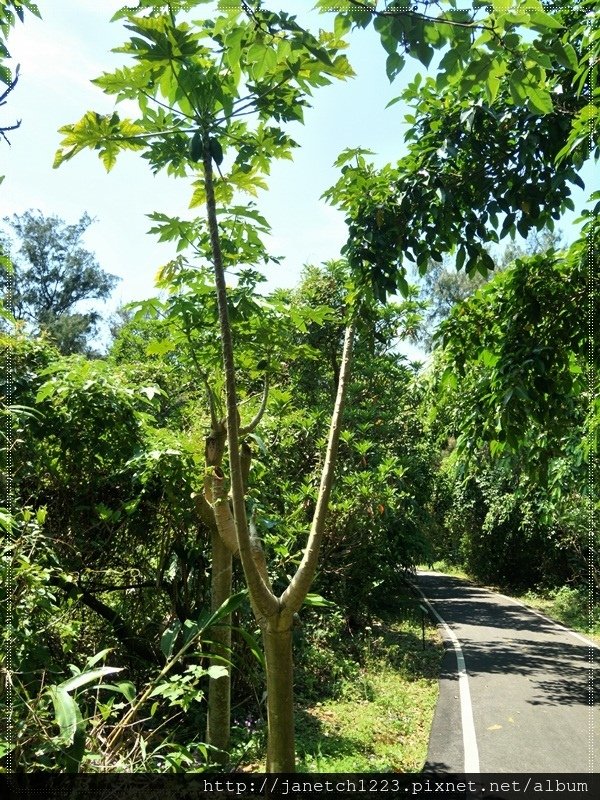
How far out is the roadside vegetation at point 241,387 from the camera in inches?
84.7

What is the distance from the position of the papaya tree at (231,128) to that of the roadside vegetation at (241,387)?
1 centimetres

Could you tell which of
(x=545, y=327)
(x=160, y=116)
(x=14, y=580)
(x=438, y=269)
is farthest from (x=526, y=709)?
(x=438, y=269)

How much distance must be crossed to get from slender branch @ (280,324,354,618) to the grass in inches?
114

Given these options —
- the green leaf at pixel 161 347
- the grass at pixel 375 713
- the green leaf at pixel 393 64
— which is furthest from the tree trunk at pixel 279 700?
the grass at pixel 375 713

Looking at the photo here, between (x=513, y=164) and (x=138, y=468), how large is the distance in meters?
3.65

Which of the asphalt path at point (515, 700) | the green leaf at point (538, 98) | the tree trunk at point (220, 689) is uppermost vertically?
the green leaf at point (538, 98)

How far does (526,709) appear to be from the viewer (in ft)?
22.9

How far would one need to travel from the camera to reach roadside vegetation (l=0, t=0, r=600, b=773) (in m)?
2.15

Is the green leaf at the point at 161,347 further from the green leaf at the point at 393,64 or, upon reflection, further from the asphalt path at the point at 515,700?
the asphalt path at the point at 515,700

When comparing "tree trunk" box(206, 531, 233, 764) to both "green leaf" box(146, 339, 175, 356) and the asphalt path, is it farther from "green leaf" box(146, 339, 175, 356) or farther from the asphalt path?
the asphalt path

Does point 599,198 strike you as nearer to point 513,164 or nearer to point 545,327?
point 513,164

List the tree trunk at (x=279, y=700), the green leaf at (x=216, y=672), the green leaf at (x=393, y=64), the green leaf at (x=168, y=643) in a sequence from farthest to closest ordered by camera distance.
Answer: the green leaf at (x=168, y=643) → the green leaf at (x=216, y=672) → the tree trunk at (x=279, y=700) → the green leaf at (x=393, y=64)

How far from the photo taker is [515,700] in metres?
7.36

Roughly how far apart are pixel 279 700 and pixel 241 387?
2.59m
